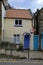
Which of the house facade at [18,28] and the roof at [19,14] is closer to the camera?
the house facade at [18,28]

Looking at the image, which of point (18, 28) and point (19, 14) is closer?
point (18, 28)

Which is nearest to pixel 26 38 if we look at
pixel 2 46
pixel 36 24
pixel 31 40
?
pixel 31 40

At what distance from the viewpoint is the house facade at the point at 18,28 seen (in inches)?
1698

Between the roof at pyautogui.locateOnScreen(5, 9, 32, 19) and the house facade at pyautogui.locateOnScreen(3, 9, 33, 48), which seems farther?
the roof at pyautogui.locateOnScreen(5, 9, 32, 19)

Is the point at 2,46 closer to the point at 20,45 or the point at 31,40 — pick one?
the point at 20,45

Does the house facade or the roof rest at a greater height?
the roof

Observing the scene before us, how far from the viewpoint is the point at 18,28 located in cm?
4381

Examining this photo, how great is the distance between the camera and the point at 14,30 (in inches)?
1715

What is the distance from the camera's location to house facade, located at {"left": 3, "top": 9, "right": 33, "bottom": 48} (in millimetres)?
43125

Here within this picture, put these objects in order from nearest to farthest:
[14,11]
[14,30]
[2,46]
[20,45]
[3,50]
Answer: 1. [3,50]
2. [2,46]
3. [20,45]
4. [14,30]
5. [14,11]

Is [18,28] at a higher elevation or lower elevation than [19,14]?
lower

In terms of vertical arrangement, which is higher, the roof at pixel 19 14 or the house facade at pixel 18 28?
the roof at pixel 19 14

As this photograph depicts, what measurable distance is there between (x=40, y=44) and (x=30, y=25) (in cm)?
308

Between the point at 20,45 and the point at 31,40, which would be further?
the point at 31,40
